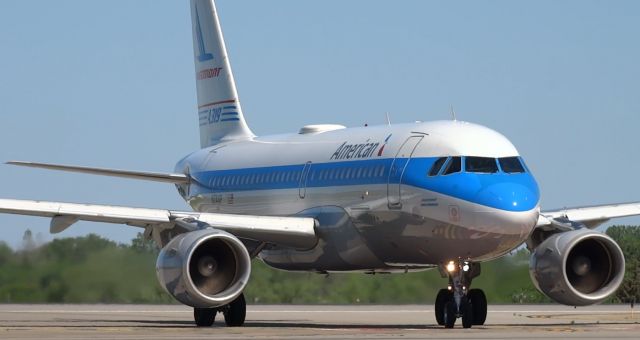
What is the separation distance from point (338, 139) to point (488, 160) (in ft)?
15.8

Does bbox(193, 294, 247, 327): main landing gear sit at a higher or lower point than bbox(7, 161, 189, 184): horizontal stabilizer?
lower

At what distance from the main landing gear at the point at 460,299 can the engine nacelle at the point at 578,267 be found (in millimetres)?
1052

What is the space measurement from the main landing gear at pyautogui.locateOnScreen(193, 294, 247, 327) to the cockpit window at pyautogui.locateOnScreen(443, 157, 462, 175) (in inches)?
192

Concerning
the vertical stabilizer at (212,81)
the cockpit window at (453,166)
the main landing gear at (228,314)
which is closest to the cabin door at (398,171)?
the cockpit window at (453,166)

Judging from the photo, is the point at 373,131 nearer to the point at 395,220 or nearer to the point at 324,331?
the point at 395,220

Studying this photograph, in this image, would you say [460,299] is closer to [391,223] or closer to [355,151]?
[391,223]

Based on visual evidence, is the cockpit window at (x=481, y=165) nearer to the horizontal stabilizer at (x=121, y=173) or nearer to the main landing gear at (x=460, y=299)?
the main landing gear at (x=460, y=299)

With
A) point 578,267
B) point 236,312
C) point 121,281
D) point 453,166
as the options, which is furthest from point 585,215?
point 121,281

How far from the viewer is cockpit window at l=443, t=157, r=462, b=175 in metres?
25.9

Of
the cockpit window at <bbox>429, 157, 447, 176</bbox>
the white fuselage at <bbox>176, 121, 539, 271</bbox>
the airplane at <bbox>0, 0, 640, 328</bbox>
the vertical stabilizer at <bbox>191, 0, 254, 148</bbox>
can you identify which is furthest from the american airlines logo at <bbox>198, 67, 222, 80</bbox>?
the cockpit window at <bbox>429, 157, 447, 176</bbox>

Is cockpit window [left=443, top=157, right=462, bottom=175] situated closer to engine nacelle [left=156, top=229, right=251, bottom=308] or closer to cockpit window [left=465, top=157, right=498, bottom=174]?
cockpit window [left=465, top=157, right=498, bottom=174]

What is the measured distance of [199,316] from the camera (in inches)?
1115

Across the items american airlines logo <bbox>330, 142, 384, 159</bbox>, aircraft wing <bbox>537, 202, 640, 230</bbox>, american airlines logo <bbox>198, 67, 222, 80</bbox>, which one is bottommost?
aircraft wing <bbox>537, 202, 640, 230</bbox>

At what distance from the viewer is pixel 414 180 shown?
26312 millimetres
